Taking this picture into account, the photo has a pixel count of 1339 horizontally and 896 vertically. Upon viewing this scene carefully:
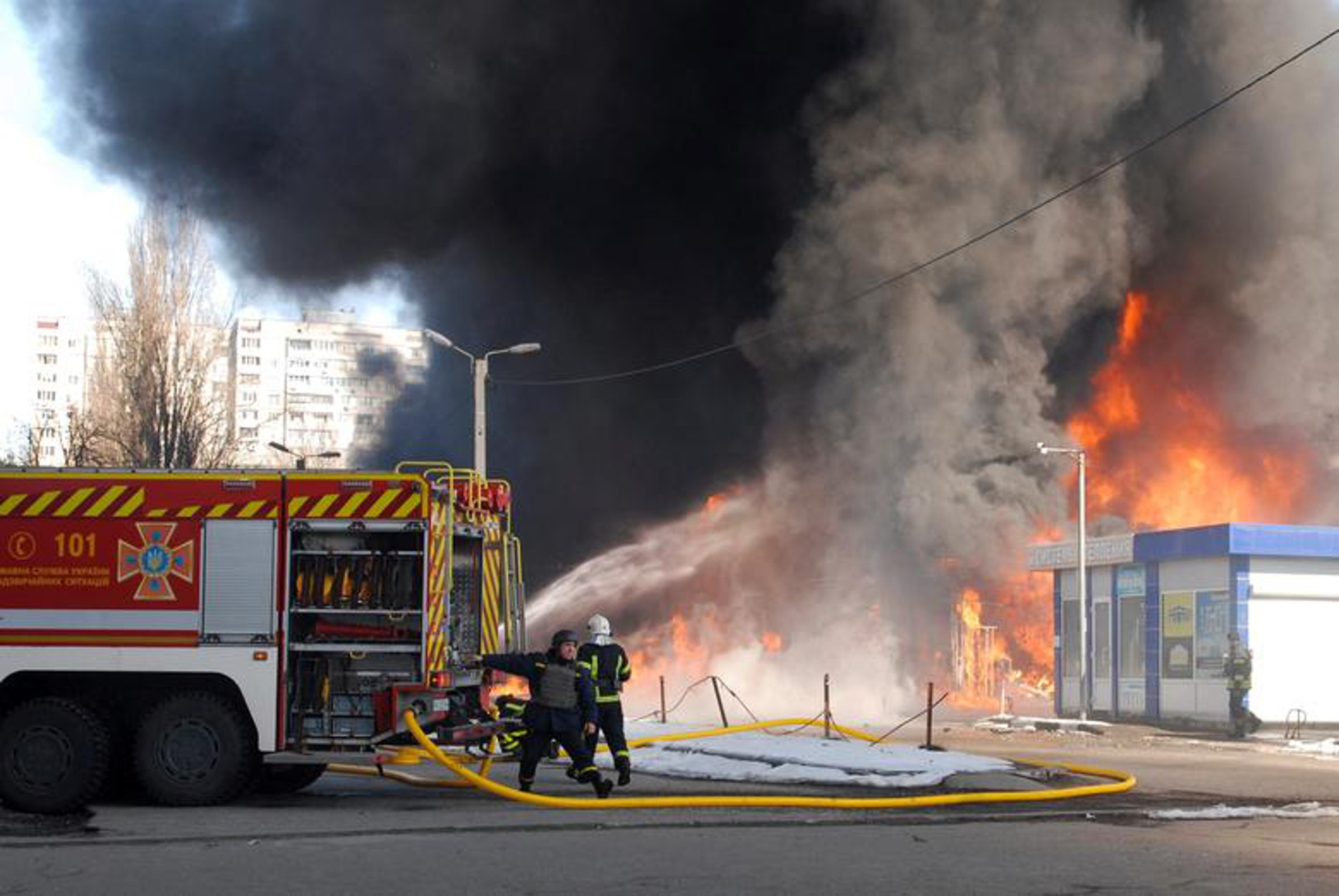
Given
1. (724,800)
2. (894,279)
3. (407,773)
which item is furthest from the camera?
(894,279)

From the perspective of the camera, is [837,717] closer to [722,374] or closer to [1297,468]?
[722,374]

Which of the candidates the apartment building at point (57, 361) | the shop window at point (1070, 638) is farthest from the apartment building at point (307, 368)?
the shop window at point (1070, 638)

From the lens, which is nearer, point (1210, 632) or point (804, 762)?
point (804, 762)

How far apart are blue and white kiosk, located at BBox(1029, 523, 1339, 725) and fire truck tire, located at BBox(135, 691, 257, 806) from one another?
74.3 ft

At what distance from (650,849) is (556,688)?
10.2ft

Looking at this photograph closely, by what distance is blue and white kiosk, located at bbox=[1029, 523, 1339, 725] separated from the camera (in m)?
31.9

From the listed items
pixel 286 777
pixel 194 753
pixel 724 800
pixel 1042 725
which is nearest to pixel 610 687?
pixel 724 800

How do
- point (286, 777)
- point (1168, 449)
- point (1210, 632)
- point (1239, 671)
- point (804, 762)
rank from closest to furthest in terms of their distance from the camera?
point (286, 777) < point (804, 762) < point (1239, 671) < point (1210, 632) < point (1168, 449)

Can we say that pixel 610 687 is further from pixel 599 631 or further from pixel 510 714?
pixel 510 714

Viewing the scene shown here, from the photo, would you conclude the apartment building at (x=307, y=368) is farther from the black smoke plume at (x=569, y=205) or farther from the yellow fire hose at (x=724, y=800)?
the yellow fire hose at (x=724, y=800)

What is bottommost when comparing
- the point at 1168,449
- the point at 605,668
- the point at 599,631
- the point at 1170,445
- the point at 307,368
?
the point at 605,668

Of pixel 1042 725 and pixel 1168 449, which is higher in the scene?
pixel 1168 449

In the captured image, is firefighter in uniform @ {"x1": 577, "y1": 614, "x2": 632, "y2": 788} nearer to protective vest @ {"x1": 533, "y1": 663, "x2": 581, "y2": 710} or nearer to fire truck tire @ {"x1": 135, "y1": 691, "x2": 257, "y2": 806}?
protective vest @ {"x1": 533, "y1": 663, "x2": 581, "y2": 710}

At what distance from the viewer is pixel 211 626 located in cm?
1372
